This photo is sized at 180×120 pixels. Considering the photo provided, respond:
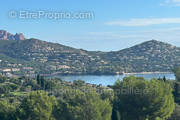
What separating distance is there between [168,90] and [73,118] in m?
12.1

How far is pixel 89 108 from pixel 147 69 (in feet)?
557

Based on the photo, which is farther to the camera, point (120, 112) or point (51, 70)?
point (51, 70)

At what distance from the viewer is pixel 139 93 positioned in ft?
114

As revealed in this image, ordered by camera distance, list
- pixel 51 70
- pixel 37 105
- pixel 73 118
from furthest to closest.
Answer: pixel 51 70
pixel 37 105
pixel 73 118

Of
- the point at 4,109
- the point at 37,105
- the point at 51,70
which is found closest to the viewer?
the point at 37,105

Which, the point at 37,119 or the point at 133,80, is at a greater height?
the point at 133,80

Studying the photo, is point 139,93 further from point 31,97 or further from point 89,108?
point 31,97

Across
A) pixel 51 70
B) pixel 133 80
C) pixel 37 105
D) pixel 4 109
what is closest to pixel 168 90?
pixel 133 80

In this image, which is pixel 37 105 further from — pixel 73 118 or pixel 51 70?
pixel 51 70

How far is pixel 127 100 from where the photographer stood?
34969 mm

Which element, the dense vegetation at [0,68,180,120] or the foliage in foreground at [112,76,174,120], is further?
the foliage in foreground at [112,76,174,120]

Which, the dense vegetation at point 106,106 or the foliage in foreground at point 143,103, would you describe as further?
the foliage in foreground at point 143,103

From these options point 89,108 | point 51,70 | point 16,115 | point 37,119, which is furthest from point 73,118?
point 51,70

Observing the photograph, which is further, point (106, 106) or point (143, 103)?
point (143, 103)
